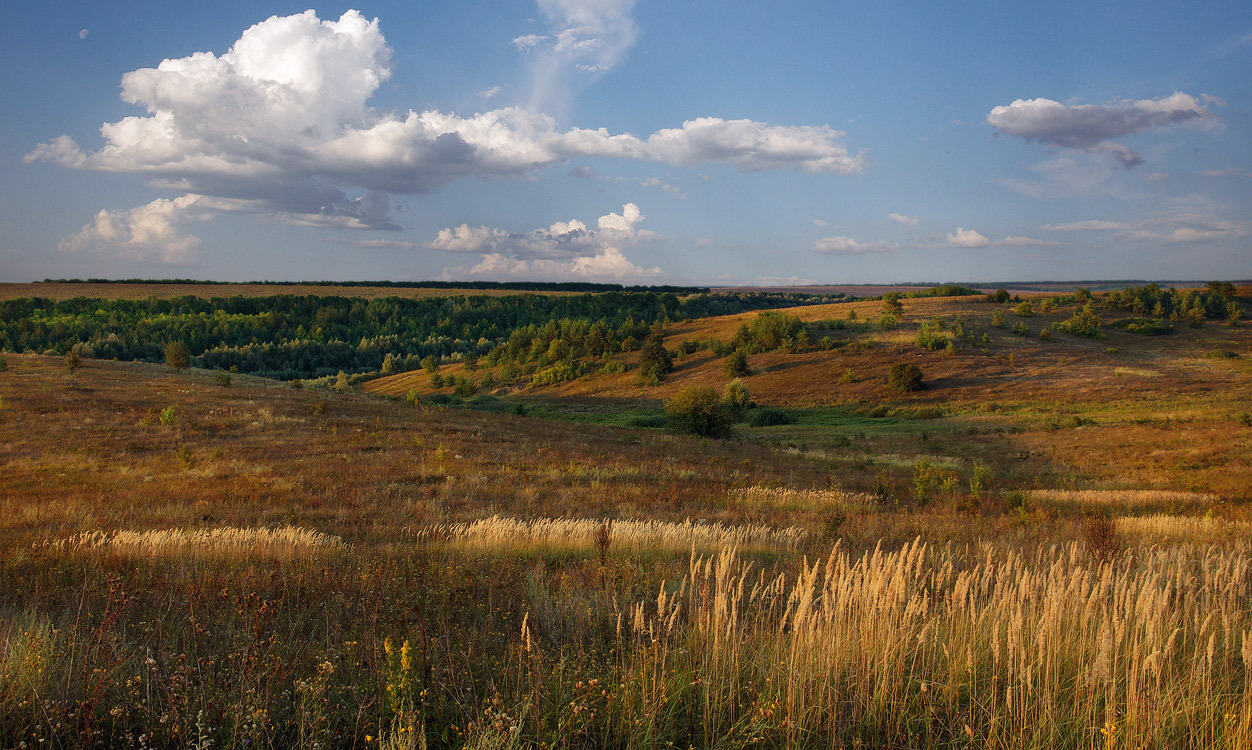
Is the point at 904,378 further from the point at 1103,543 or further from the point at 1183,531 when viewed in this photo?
the point at 1103,543

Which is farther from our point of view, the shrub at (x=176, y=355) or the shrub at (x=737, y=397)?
the shrub at (x=737, y=397)

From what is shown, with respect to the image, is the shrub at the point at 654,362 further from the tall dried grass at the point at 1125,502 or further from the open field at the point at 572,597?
the tall dried grass at the point at 1125,502

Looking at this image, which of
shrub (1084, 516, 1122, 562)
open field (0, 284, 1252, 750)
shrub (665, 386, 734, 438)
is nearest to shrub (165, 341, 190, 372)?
open field (0, 284, 1252, 750)

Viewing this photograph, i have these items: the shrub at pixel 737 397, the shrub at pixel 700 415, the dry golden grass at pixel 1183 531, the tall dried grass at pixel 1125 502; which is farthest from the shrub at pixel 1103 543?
the shrub at pixel 737 397

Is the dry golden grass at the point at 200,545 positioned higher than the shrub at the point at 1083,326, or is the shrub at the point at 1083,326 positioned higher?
the shrub at the point at 1083,326

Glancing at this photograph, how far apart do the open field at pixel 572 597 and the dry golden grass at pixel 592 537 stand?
8 centimetres

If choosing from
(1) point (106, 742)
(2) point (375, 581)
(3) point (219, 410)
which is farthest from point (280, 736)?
(3) point (219, 410)

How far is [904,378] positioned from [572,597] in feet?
219

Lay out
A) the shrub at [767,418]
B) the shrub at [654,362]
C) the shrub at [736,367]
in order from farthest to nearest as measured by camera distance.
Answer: the shrub at [654,362] < the shrub at [736,367] < the shrub at [767,418]

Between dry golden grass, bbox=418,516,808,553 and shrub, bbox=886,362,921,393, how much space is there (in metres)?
60.7

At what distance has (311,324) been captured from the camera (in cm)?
15488

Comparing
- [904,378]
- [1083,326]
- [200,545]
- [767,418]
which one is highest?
[1083,326]

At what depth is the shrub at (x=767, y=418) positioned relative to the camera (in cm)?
5753

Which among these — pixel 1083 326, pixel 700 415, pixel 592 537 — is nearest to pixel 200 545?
pixel 592 537
